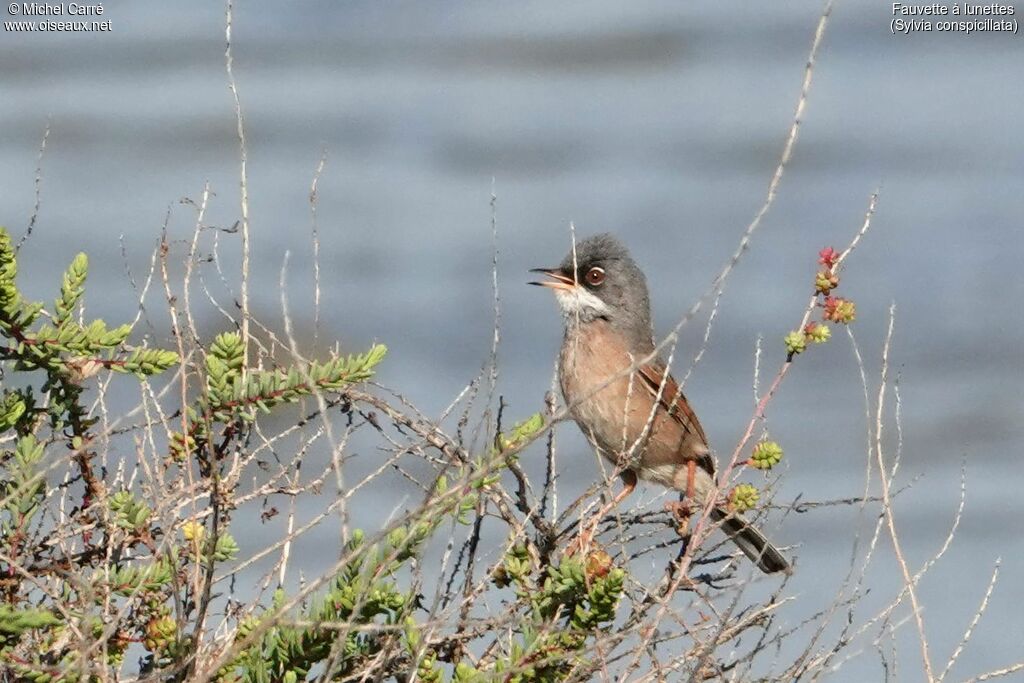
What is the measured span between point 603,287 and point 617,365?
37 centimetres

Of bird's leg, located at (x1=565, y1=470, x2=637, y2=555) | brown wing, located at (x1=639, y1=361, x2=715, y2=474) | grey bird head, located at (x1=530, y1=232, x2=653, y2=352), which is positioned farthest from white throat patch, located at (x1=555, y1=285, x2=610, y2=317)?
bird's leg, located at (x1=565, y1=470, x2=637, y2=555)

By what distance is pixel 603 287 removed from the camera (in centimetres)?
686

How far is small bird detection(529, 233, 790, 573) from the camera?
6.36 meters

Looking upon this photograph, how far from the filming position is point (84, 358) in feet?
11.6

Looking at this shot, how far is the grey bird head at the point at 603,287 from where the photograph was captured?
22.2 ft

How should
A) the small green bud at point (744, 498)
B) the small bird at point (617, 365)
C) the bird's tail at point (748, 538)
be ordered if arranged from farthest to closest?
the small bird at point (617, 365), the bird's tail at point (748, 538), the small green bud at point (744, 498)

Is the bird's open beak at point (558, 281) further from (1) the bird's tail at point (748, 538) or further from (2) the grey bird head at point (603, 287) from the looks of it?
(1) the bird's tail at point (748, 538)

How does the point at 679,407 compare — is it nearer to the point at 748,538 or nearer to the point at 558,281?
the point at 558,281

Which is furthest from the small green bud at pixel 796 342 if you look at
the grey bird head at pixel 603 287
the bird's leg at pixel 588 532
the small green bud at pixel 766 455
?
the grey bird head at pixel 603 287

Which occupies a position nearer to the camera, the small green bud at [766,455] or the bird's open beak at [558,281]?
the small green bud at [766,455]

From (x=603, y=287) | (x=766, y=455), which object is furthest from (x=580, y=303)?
(x=766, y=455)

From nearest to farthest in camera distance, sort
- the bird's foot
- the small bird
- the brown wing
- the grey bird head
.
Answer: the bird's foot, the small bird, the brown wing, the grey bird head

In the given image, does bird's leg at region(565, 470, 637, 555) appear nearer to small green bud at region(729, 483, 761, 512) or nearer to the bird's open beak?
small green bud at region(729, 483, 761, 512)

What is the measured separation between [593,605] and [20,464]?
1314 millimetres
